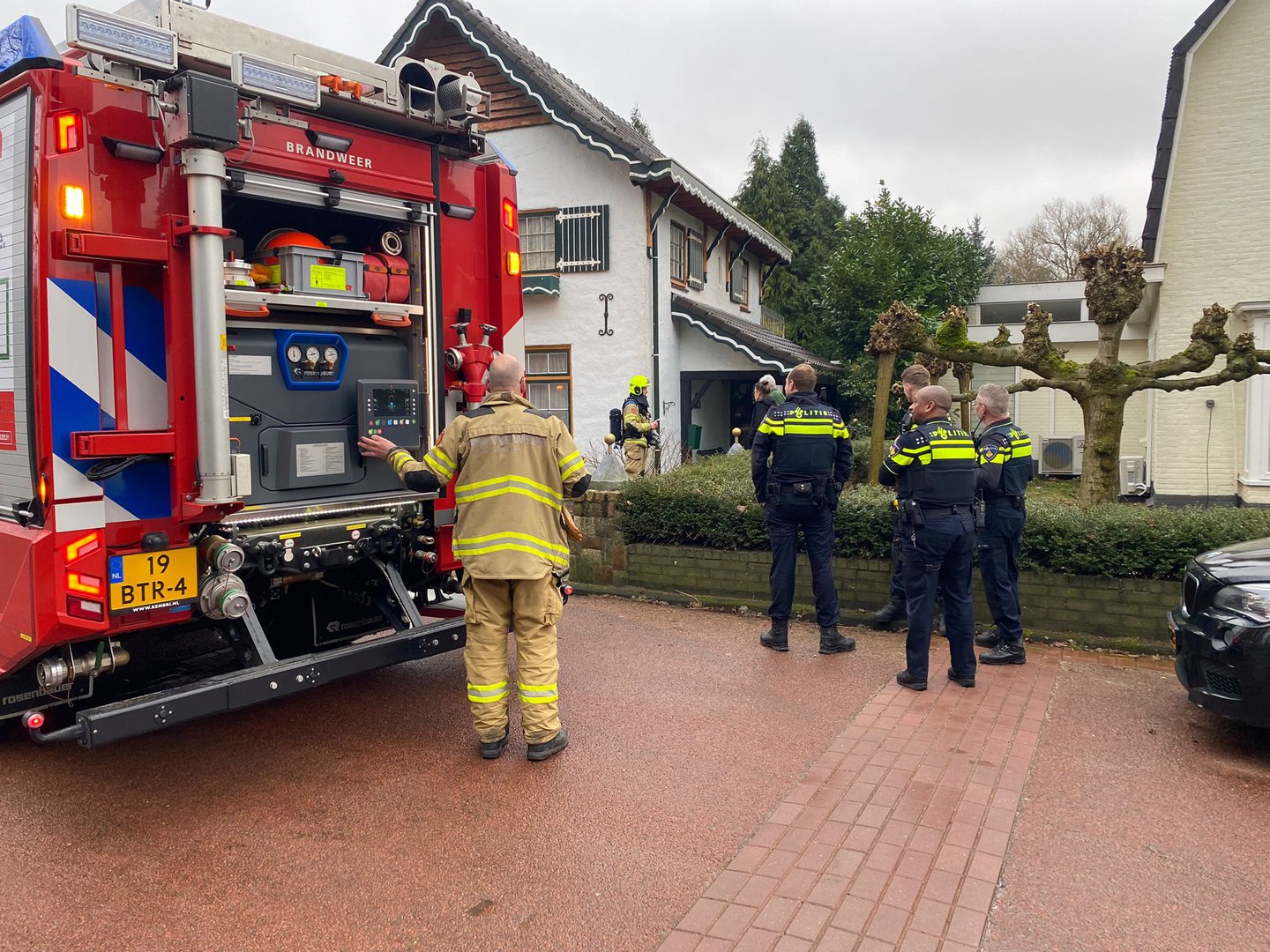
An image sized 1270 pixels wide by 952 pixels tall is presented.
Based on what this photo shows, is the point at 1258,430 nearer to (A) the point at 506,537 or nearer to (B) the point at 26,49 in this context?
(A) the point at 506,537

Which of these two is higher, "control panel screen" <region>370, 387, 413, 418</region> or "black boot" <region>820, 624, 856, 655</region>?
"control panel screen" <region>370, 387, 413, 418</region>

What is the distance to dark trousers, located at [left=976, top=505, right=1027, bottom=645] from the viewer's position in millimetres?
6336

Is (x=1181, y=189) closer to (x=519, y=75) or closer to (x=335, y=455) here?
(x=519, y=75)

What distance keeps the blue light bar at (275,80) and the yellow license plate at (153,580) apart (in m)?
2.03

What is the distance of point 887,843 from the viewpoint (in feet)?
12.6

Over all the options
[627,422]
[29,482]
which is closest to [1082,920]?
[29,482]

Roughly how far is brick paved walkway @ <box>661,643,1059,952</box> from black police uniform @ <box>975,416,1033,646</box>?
37.0 inches

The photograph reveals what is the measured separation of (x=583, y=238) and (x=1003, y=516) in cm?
1036

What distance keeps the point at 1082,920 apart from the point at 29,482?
4.36 meters

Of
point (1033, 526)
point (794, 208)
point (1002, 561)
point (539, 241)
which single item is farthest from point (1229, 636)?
point (794, 208)

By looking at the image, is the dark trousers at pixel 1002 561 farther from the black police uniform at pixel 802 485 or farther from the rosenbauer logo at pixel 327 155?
the rosenbauer logo at pixel 327 155

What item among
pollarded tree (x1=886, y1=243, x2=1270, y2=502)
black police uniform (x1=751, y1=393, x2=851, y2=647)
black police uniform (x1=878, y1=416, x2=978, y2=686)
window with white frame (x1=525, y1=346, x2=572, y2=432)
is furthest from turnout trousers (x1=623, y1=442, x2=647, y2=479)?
black police uniform (x1=878, y1=416, x2=978, y2=686)

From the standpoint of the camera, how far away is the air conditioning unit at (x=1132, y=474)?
47.2 ft

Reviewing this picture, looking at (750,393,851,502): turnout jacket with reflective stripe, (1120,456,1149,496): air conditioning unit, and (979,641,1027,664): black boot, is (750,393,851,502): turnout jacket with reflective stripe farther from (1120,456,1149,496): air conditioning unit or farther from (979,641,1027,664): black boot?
(1120,456,1149,496): air conditioning unit
